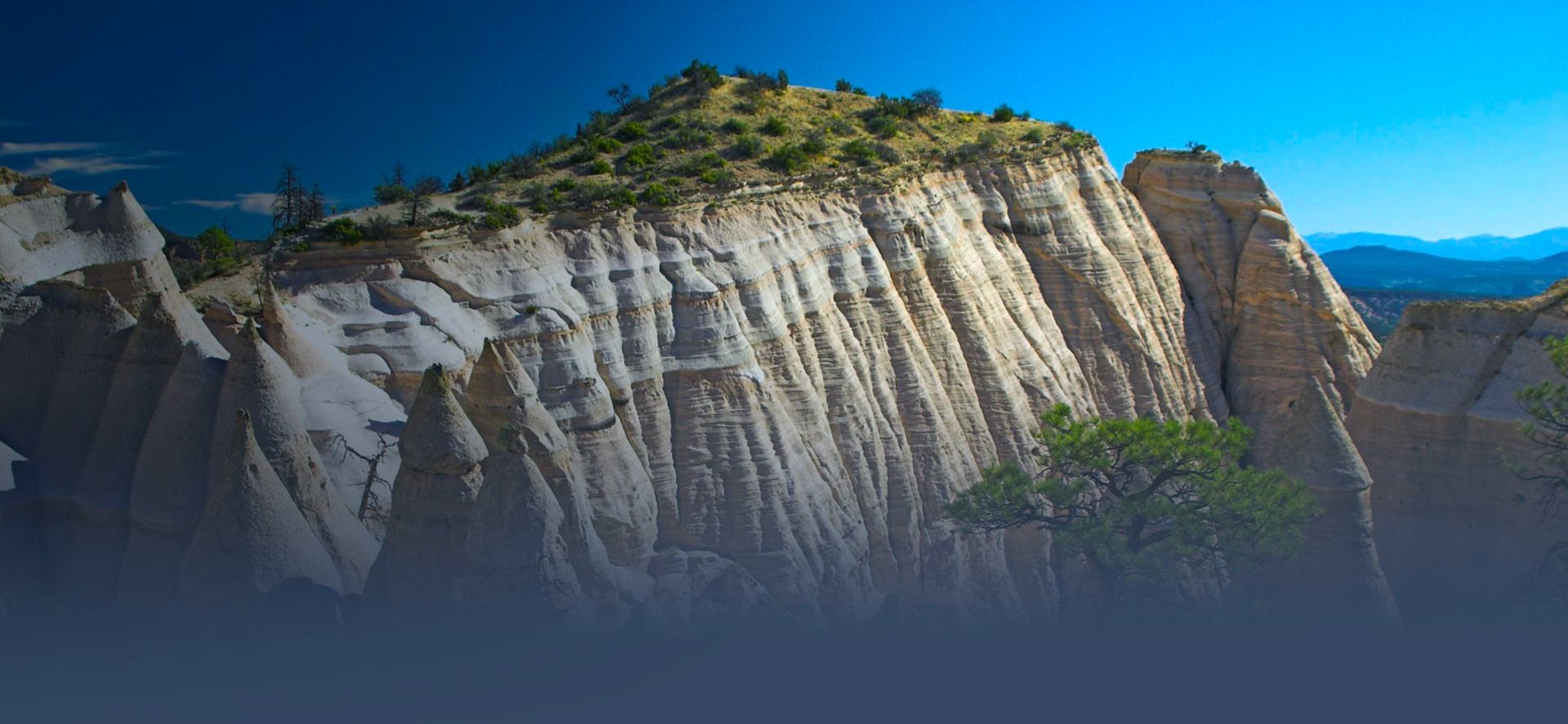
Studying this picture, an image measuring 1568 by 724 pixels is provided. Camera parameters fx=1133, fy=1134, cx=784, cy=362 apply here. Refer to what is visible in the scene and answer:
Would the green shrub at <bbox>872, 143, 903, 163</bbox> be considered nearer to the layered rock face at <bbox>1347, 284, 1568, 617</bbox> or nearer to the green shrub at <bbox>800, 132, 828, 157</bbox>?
the green shrub at <bbox>800, 132, 828, 157</bbox>

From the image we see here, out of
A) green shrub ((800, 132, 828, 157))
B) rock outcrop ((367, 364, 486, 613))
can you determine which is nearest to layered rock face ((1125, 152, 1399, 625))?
green shrub ((800, 132, 828, 157))

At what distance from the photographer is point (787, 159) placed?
99.9ft

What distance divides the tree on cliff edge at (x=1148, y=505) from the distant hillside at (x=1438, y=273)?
106 m

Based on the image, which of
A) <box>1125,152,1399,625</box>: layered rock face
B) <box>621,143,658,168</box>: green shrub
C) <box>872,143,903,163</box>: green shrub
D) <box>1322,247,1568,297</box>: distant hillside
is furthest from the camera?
<box>1322,247,1568,297</box>: distant hillside

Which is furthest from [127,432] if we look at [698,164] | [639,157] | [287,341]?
[698,164]

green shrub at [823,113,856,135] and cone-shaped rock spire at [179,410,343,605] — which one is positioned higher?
green shrub at [823,113,856,135]

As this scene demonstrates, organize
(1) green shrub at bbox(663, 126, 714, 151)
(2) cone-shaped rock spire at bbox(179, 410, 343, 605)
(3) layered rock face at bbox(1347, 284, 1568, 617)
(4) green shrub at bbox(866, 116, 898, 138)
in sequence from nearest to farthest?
(2) cone-shaped rock spire at bbox(179, 410, 343, 605) → (3) layered rock face at bbox(1347, 284, 1568, 617) → (1) green shrub at bbox(663, 126, 714, 151) → (4) green shrub at bbox(866, 116, 898, 138)

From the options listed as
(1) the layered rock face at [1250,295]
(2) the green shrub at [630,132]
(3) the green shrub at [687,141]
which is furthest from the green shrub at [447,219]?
(1) the layered rock face at [1250,295]

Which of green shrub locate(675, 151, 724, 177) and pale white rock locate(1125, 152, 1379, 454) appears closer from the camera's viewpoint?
green shrub locate(675, 151, 724, 177)

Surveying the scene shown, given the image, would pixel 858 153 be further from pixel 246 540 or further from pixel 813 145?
pixel 246 540

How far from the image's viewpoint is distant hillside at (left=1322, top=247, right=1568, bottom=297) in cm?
12700

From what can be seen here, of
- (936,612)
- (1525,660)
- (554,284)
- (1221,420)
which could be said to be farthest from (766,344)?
(1221,420)

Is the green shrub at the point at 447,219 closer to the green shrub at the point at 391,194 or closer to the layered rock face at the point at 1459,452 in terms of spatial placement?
the green shrub at the point at 391,194

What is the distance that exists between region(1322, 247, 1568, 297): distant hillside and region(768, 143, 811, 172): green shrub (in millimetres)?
103562
